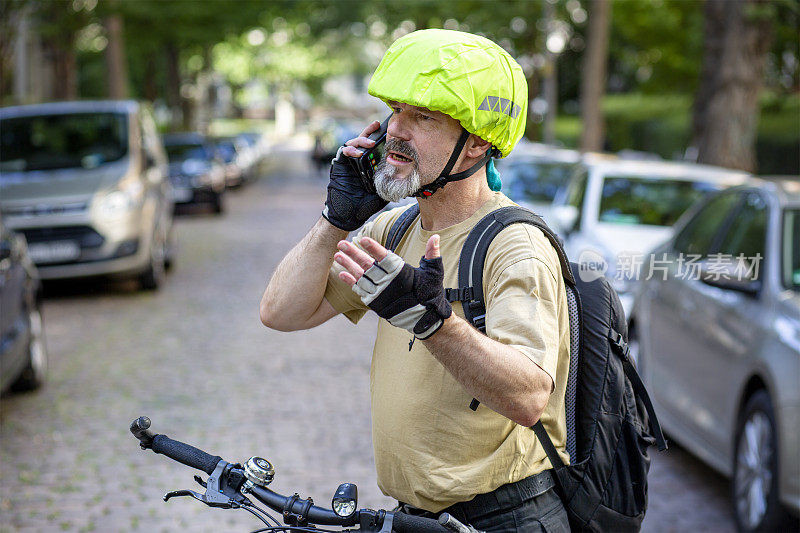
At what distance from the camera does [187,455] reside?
7.25 feet

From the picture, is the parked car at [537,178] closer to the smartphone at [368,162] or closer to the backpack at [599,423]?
the backpack at [599,423]

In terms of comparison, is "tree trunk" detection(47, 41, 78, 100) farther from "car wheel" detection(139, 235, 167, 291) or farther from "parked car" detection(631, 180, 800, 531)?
"parked car" detection(631, 180, 800, 531)

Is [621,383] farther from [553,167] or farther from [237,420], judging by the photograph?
[553,167]

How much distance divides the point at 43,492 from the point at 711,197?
4211 millimetres

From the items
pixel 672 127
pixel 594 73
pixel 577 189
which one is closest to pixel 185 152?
pixel 594 73

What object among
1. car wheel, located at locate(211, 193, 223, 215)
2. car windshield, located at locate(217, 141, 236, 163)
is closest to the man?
car wheel, located at locate(211, 193, 223, 215)

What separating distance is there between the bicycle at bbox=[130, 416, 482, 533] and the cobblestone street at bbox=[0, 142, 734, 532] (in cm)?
310

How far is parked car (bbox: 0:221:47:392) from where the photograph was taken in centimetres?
680

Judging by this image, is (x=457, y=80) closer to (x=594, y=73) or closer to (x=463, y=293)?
(x=463, y=293)

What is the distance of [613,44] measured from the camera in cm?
3888

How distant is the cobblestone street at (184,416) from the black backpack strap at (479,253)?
3330 mm

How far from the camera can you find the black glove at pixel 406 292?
189 cm

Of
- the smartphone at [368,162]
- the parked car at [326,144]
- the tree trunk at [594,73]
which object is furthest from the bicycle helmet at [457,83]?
the parked car at [326,144]

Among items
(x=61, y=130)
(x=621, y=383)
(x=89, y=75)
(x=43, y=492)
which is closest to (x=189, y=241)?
(x=61, y=130)
